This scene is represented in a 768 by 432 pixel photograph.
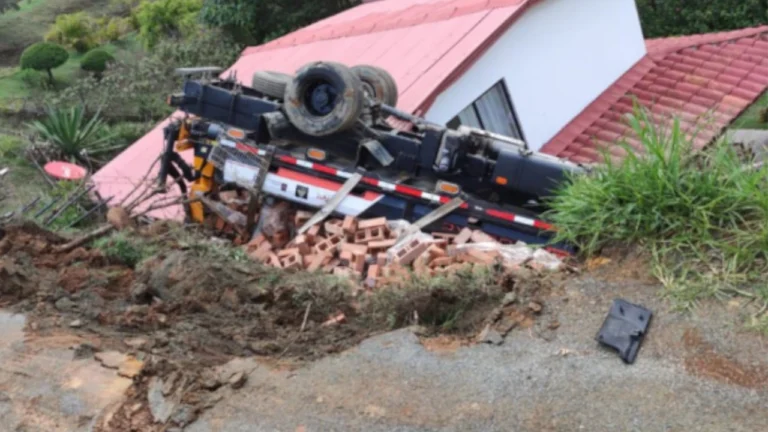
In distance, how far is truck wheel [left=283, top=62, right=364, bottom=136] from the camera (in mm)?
7922

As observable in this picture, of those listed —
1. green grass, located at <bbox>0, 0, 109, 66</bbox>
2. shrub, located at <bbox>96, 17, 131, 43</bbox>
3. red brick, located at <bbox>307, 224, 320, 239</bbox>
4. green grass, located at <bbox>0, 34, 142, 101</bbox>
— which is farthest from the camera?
green grass, located at <bbox>0, 0, 109, 66</bbox>

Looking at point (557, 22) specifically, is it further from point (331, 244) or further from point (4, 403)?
point (4, 403)

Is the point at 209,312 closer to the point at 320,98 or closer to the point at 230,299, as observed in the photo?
the point at 230,299

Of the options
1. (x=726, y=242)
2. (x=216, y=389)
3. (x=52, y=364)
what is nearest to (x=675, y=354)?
(x=726, y=242)

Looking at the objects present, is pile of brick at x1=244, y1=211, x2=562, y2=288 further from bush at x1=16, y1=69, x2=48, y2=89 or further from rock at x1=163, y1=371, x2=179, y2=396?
bush at x1=16, y1=69, x2=48, y2=89

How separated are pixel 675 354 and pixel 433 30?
721 centimetres

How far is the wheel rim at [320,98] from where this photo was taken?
814 cm

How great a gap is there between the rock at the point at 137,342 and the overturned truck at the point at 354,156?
305 cm

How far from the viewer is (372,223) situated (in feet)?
25.6

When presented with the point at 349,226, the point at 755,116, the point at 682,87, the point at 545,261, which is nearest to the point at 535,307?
the point at 545,261

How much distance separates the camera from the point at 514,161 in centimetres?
747

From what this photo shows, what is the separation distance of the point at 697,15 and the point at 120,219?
13.8 m

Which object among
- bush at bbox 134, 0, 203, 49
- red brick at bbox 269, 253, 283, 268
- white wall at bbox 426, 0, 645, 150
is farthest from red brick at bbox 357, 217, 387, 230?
bush at bbox 134, 0, 203, 49

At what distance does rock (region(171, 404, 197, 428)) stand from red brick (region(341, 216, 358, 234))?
3.44 m
